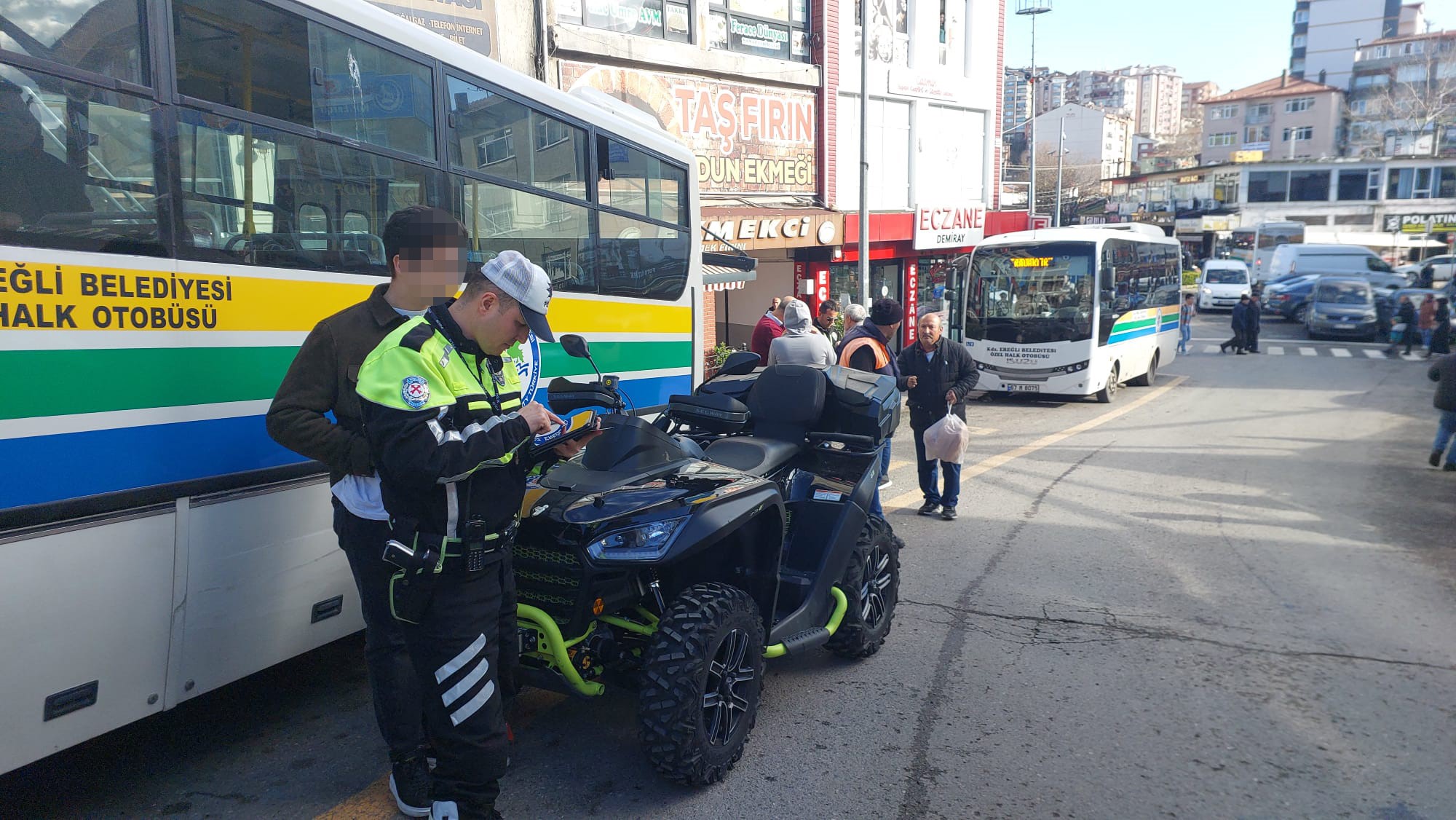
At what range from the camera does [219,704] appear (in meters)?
4.55

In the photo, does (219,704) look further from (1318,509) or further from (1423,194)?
(1423,194)

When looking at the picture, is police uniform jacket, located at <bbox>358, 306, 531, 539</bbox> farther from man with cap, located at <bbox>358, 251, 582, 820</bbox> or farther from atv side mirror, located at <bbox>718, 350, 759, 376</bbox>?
atv side mirror, located at <bbox>718, 350, 759, 376</bbox>

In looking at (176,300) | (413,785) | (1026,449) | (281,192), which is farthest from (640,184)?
(1026,449)

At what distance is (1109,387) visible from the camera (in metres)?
16.8

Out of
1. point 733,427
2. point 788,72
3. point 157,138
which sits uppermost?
point 788,72

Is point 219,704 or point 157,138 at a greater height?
point 157,138

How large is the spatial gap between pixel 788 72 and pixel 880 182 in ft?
16.0

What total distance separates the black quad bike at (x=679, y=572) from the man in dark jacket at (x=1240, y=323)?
23214 millimetres

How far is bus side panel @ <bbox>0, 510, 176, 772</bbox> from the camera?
301 centimetres

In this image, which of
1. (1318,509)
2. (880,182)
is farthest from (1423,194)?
(1318,509)

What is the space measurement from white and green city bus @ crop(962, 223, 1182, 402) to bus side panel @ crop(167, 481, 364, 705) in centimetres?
1375

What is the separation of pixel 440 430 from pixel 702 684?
4.69 ft

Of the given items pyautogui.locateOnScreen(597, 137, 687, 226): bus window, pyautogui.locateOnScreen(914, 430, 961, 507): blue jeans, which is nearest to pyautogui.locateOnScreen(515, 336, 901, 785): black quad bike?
pyautogui.locateOnScreen(597, 137, 687, 226): bus window

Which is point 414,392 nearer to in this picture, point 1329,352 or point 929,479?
point 929,479
